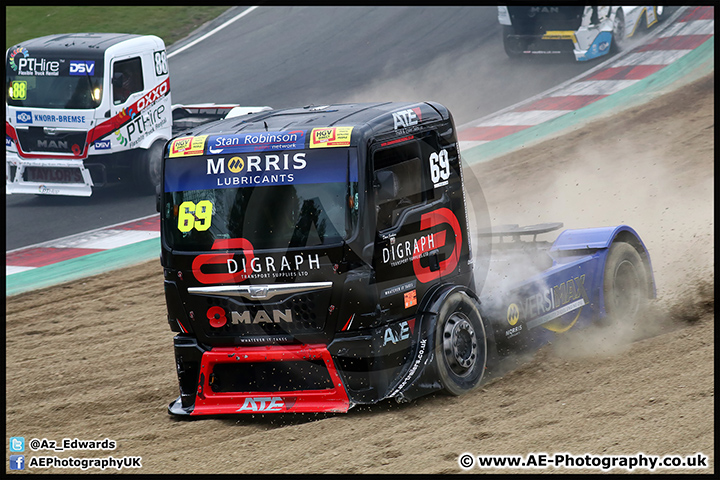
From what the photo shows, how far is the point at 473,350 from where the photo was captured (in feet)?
25.5

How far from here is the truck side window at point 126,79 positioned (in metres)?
15.4

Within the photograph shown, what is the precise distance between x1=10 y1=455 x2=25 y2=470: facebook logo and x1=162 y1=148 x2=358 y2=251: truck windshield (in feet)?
6.82

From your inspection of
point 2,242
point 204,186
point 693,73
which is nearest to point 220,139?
point 204,186

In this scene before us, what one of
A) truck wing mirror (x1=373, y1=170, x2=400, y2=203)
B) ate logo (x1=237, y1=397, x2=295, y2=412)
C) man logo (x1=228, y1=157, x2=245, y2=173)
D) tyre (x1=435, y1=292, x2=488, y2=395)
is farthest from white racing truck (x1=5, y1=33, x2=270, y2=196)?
truck wing mirror (x1=373, y1=170, x2=400, y2=203)

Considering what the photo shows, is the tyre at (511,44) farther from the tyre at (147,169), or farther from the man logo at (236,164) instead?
the man logo at (236,164)

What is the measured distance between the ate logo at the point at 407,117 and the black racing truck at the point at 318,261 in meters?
0.01

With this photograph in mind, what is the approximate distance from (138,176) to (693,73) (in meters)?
11.0

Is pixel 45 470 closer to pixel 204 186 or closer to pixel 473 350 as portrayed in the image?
pixel 204 186

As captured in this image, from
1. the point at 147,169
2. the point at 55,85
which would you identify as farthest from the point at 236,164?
the point at 55,85

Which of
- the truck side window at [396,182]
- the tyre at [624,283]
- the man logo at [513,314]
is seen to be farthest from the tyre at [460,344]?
the tyre at [624,283]

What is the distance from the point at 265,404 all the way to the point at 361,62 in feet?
50.5

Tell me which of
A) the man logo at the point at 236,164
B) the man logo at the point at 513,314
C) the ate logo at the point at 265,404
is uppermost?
the man logo at the point at 236,164

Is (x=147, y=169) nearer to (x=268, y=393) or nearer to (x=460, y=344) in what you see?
(x=268, y=393)

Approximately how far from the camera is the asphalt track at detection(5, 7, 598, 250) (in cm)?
1989
